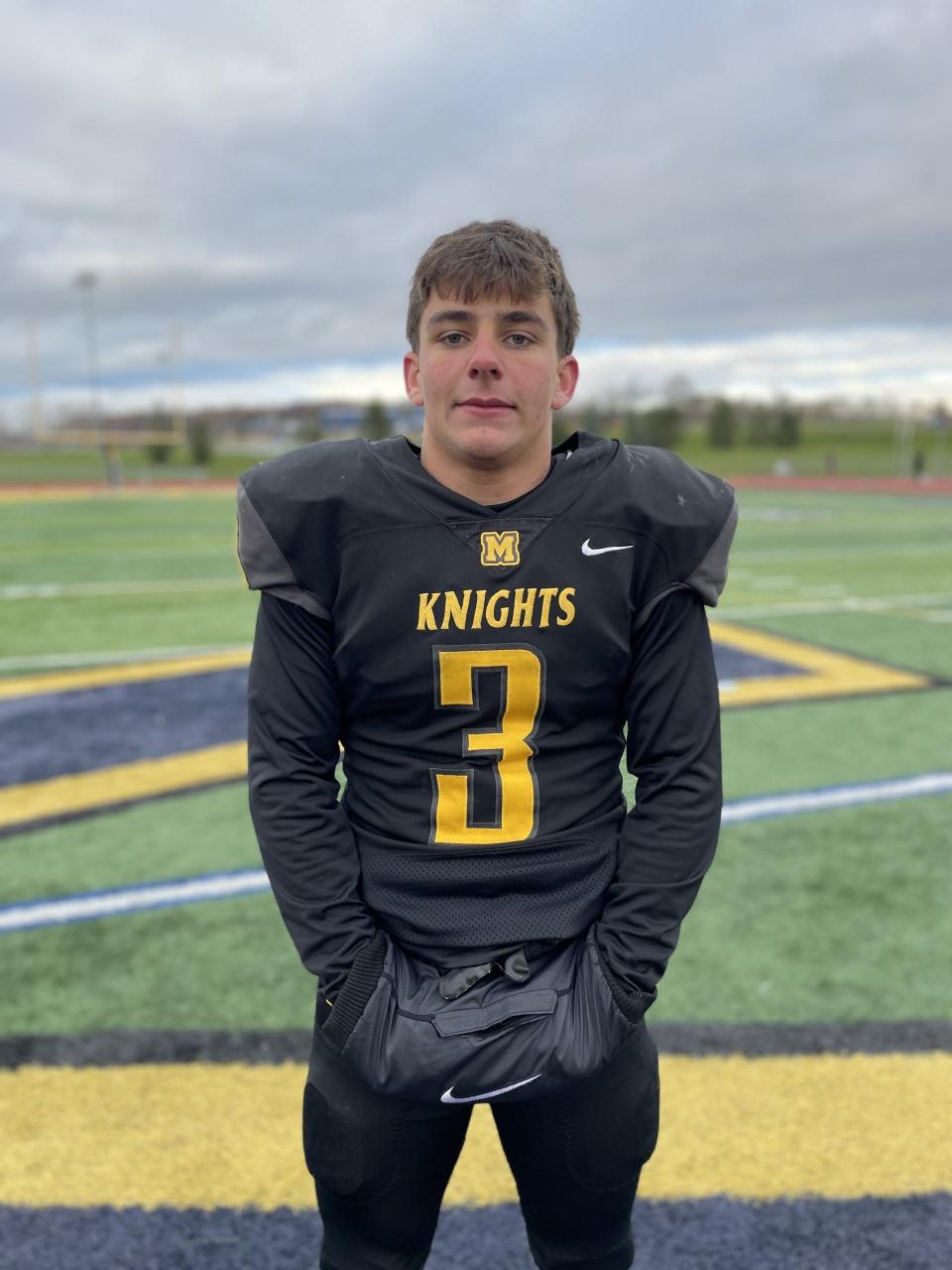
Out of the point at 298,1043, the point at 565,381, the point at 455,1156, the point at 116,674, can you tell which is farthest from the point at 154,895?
the point at 116,674

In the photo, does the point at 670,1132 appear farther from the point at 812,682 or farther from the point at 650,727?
the point at 812,682

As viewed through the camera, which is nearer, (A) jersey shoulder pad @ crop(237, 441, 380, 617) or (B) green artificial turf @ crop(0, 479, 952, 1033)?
(A) jersey shoulder pad @ crop(237, 441, 380, 617)

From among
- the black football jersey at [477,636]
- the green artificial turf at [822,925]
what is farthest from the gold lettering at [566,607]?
the green artificial turf at [822,925]

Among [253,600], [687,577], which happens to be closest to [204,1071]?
[687,577]

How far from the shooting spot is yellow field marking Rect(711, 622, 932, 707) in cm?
570

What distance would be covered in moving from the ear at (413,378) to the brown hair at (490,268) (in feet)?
0.09

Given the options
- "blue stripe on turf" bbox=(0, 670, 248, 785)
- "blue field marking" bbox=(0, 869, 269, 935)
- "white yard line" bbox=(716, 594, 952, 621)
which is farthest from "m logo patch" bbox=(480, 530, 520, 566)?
"white yard line" bbox=(716, 594, 952, 621)

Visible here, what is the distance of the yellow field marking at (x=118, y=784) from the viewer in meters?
4.10

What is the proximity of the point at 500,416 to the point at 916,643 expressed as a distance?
6325 mm

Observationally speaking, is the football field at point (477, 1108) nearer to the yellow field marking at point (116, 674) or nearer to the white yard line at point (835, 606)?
the yellow field marking at point (116, 674)

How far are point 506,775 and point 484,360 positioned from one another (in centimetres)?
57

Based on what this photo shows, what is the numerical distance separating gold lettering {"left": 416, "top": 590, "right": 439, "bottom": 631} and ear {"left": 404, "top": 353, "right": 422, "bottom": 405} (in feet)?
0.92

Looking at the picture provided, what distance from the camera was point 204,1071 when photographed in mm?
2434

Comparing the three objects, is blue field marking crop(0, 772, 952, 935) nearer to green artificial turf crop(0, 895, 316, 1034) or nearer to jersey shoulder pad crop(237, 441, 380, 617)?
green artificial turf crop(0, 895, 316, 1034)
